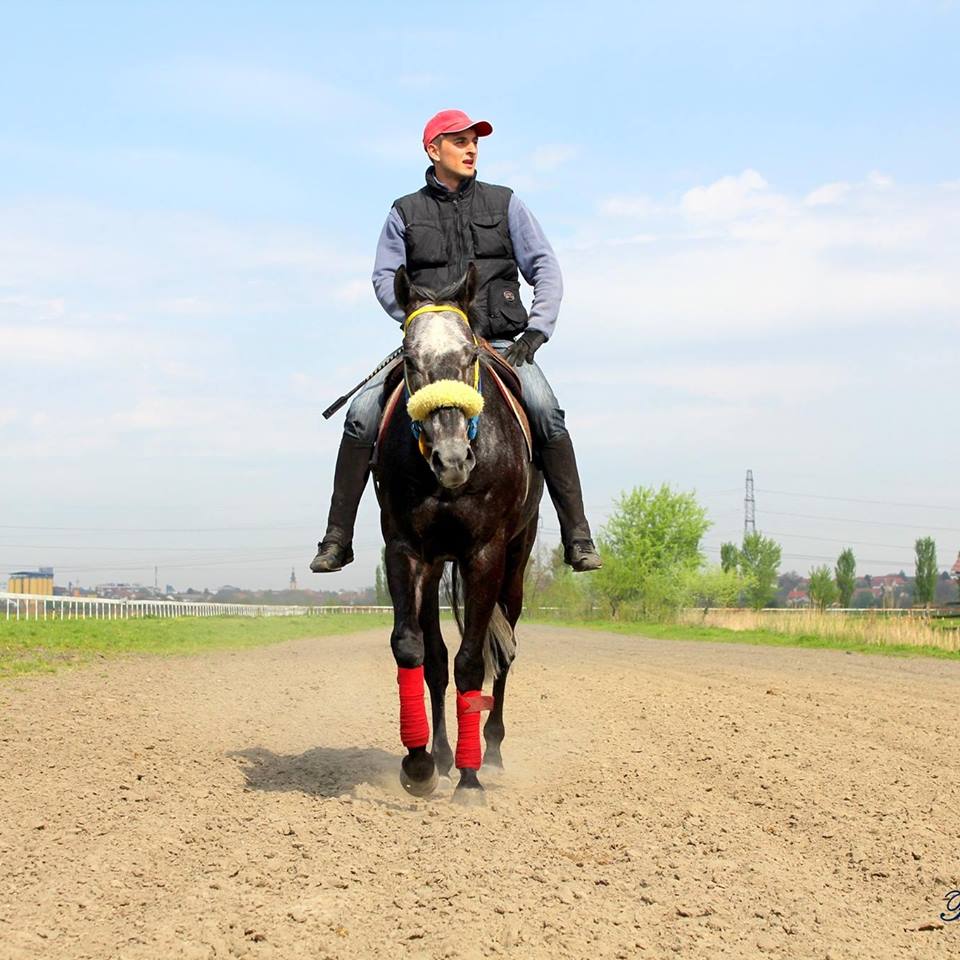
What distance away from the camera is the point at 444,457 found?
6215 mm

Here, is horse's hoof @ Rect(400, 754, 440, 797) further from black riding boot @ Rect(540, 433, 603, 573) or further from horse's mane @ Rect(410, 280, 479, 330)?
horse's mane @ Rect(410, 280, 479, 330)

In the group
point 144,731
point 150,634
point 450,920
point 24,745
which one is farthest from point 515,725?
point 150,634

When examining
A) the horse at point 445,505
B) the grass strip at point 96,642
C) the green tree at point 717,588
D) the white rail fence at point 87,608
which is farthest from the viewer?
the green tree at point 717,588

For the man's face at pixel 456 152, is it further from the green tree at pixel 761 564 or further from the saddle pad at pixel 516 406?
the green tree at pixel 761 564

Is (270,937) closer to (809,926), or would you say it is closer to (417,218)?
(809,926)

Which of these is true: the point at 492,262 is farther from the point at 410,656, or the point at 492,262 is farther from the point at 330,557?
the point at 410,656

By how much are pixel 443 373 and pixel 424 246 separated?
1579mm

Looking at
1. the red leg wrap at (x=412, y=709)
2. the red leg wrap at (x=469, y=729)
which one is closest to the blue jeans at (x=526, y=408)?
the red leg wrap at (x=412, y=709)

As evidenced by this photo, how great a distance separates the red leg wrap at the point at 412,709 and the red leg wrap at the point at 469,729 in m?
0.21

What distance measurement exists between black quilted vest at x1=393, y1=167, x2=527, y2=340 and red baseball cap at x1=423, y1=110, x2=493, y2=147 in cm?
26

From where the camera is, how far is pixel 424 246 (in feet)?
25.7

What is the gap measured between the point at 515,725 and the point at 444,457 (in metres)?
5.18

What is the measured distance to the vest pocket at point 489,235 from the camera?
25.9 feet

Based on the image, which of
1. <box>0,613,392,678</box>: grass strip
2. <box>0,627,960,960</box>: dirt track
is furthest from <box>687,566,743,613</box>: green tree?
<box>0,627,960,960</box>: dirt track
